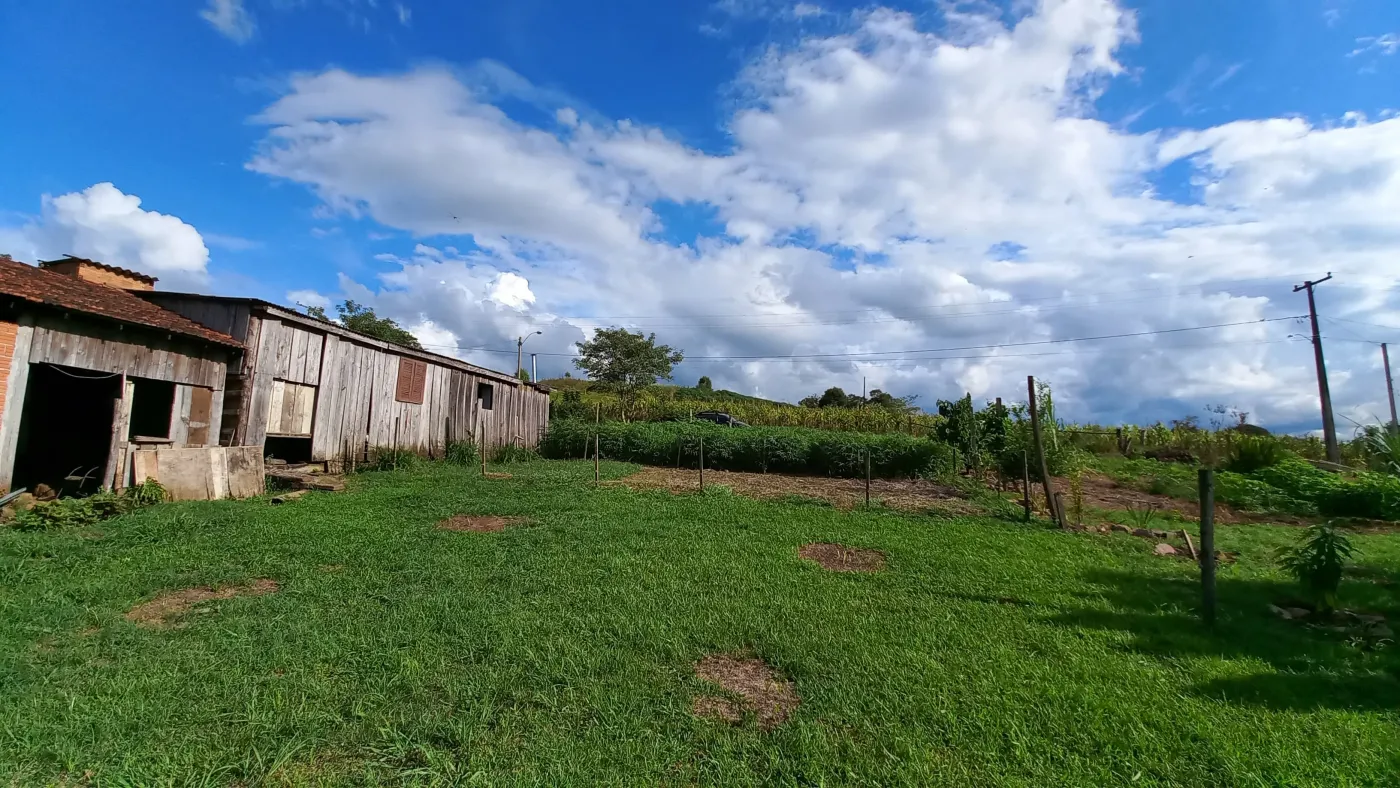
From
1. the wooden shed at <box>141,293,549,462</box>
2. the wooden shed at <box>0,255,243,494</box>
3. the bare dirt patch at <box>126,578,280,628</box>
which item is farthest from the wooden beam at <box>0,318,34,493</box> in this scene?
the bare dirt patch at <box>126,578,280,628</box>

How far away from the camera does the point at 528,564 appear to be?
253 inches

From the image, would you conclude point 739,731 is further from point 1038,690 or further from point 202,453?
point 202,453

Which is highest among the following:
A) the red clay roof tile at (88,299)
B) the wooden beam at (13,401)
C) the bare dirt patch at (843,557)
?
the red clay roof tile at (88,299)

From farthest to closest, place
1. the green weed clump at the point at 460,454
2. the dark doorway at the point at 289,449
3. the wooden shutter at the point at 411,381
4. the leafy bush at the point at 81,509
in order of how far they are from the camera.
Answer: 1. the green weed clump at the point at 460,454
2. the wooden shutter at the point at 411,381
3. the dark doorway at the point at 289,449
4. the leafy bush at the point at 81,509

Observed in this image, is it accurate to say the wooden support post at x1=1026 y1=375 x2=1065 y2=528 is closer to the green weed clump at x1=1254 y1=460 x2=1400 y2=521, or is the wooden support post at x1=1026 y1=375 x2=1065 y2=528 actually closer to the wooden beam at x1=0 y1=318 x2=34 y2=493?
the green weed clump at x1=1254 y1=460 x2=1400 y2=521

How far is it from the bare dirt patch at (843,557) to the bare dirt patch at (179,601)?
17.4 ft

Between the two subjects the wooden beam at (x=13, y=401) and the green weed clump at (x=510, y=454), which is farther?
the green weed clump at (x=510, y=454)

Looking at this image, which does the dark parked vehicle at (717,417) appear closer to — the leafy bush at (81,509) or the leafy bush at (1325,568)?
the leafy bush at (81,509)

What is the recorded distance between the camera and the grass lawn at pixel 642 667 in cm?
298

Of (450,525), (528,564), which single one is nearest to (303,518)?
(450,525)

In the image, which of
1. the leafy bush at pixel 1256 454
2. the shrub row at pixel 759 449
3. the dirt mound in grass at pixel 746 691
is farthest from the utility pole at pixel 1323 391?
the dirt mound in grass at pixel 746 691

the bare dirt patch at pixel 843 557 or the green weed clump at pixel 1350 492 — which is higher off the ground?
the green weed clump at pixel 1350 492

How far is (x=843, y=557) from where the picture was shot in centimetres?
725

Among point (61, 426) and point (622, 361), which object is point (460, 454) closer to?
point (61, 426)
